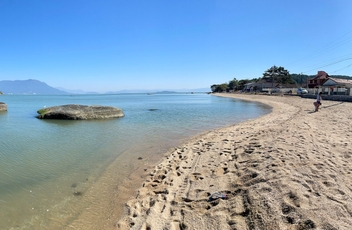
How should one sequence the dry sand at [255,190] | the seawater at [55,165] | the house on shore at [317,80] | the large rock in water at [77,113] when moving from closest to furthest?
the dry sand at [255,190] → the seawater at [55,165] → the large rock in water at [77,113] → the house on shore at [317,80]

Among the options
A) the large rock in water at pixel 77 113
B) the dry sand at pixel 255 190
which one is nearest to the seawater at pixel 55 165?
the dry sand at pixel 255 190

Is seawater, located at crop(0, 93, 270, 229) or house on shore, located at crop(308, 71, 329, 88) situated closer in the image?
seawater, located at crop(0, 93, 270, 229)

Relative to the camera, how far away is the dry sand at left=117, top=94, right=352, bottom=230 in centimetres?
362

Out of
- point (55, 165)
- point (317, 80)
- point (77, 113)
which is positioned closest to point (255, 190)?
point (55, 165)

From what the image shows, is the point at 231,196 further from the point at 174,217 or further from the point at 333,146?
the point at 333,146

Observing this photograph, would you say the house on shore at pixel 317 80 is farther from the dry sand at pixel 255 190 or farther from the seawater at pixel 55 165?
the dry sand at pixel 255 190

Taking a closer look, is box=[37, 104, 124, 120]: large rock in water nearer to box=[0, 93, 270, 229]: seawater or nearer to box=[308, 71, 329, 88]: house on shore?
box=[0, 93, 270, 229]: seawater

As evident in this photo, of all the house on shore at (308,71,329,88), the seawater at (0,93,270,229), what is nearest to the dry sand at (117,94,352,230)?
the seawater at (0,93,270,229)

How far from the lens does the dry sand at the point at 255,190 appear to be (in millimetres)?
3621

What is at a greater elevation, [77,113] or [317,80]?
[317,80]

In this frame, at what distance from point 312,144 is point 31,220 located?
29.8 feet

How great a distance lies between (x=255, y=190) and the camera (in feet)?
15.1

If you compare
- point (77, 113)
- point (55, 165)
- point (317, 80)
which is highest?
point (317, 80)

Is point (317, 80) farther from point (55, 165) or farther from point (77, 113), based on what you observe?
point (55, 165)
